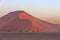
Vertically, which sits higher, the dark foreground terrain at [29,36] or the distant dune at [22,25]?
the distant dune at [22,25]

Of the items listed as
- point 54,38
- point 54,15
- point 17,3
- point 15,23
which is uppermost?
point 17,3

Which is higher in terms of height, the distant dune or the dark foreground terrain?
the distant dune

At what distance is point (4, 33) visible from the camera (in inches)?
36.6

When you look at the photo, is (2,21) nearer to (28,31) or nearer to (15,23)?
(15,23)

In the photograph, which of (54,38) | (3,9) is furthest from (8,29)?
(3,9)

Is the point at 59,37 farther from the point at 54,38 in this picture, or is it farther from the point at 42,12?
the point at 42,12

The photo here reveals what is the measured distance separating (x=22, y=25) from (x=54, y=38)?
9.4 inches

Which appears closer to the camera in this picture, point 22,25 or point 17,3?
point 22,25

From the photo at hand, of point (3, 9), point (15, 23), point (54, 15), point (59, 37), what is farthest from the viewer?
point (3, 9)

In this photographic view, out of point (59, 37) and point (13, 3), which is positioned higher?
point (13, 3)

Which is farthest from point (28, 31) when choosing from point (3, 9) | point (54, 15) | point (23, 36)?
point (3, 9)

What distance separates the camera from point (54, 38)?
0.93m

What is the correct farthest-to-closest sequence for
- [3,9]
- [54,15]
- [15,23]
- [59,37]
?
[3,9]
[54,15]
[15,23]
[59,37]

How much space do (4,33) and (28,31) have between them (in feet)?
0.53
